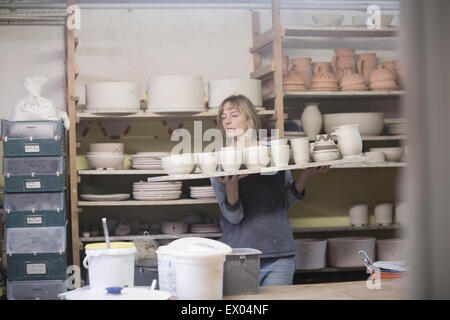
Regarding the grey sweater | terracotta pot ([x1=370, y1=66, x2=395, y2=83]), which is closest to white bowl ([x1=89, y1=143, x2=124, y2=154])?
the grey sweater

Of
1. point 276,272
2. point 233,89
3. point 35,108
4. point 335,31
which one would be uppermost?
point 335,31

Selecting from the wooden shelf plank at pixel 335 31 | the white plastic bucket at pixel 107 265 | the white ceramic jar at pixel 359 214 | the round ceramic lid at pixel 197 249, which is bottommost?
the white ceramic jar at pixel 359 214

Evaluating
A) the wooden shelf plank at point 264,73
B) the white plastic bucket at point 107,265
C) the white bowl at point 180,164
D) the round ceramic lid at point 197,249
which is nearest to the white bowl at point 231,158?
the white bowl at point 180,164

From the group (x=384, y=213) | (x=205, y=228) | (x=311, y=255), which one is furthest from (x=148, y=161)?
(x=384, y=213)

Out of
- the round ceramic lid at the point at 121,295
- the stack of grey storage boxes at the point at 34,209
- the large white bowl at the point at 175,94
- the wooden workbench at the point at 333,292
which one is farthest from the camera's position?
the large white bowl at the point at 175,94

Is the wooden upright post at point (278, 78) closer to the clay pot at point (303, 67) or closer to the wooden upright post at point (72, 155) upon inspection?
the clay pot at point (303, 67)

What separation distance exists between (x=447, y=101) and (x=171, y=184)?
137 inches

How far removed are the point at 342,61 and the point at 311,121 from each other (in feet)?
1.90

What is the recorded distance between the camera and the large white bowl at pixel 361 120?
4320 millimetres

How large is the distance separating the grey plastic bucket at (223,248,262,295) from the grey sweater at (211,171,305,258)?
0.58 meters

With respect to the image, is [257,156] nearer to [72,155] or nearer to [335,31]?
[72,155]

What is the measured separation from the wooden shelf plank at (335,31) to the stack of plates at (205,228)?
5.00ft

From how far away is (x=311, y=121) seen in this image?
432 cm
